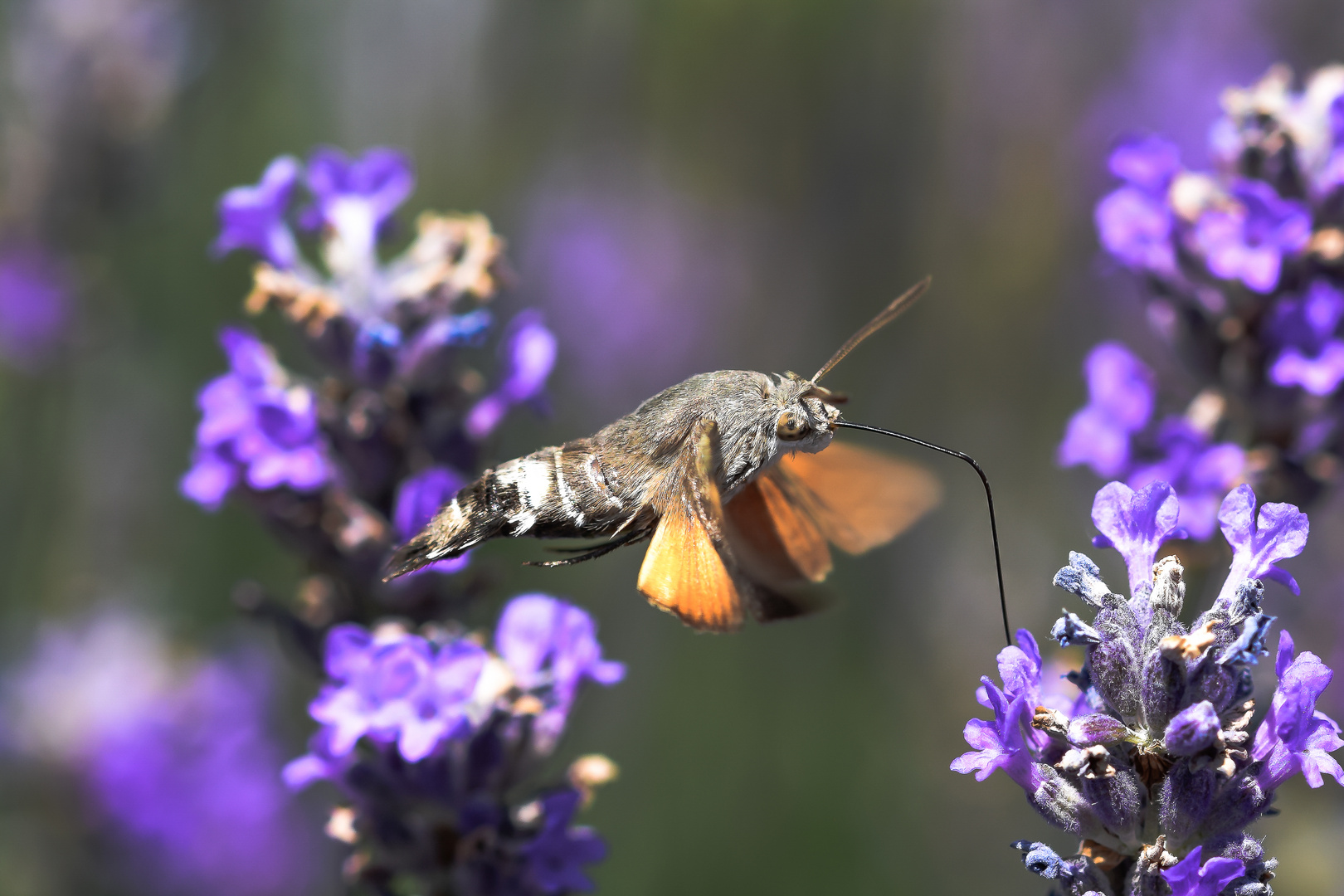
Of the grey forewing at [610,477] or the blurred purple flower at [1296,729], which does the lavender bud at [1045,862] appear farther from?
the grey forewing at [610,477]

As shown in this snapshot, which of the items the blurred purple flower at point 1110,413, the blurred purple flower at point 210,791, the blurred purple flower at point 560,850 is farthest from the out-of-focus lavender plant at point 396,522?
the blurred purple flower at point 210,791

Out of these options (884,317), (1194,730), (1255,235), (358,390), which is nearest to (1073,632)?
(1194,730)

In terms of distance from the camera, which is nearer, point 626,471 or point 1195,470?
point 626,471

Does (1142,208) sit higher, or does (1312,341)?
(1142,208)

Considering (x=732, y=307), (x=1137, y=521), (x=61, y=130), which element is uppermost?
(x=732, y=307)

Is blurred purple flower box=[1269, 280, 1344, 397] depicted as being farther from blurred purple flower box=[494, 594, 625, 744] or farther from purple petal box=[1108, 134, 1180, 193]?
blurred purple flower box=[494, 594, 625, 744]

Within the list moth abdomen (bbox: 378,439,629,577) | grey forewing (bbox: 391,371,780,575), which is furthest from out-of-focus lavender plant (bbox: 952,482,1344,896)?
moth abdomen (bbox: 378,439,629,577)

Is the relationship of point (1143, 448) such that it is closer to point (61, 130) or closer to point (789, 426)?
point (789, 426)

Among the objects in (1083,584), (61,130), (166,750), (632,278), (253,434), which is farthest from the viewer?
(632,278)
